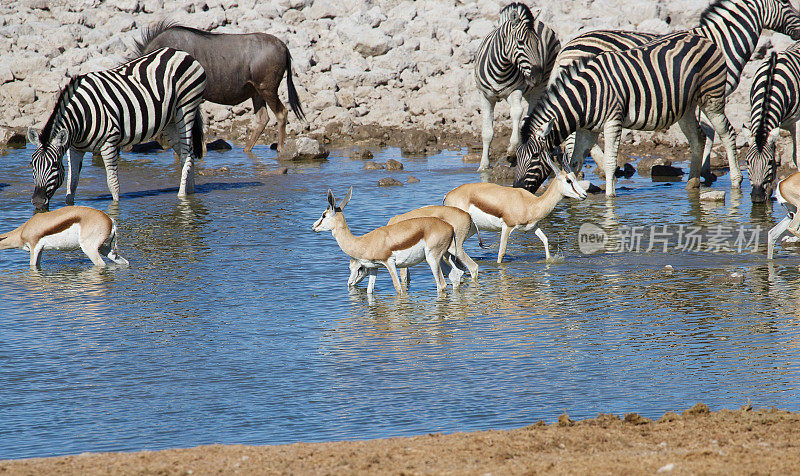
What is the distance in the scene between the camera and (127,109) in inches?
630

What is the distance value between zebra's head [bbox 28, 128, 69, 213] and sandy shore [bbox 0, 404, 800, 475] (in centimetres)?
987

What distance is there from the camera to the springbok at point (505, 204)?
36.1 ft

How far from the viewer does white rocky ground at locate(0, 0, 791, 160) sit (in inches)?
Answer: 926

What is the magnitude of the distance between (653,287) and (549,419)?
3.90m

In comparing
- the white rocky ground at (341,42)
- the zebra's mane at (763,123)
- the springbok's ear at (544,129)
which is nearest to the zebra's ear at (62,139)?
the springbok's ear at (544,129)

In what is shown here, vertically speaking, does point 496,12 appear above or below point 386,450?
above

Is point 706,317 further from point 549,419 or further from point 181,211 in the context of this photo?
point 181,211

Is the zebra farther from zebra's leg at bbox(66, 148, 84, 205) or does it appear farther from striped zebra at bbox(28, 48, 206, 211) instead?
zebra's leg at bbox(66, 148, 84, 205)

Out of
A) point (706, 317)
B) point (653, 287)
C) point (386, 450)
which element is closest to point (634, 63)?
point (653, 287)

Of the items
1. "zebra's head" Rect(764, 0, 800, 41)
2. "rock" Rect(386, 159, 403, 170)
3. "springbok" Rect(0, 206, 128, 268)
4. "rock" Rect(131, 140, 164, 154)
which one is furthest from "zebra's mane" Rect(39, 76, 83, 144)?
"zebra's head" Rect(764, 0, 800, 41)

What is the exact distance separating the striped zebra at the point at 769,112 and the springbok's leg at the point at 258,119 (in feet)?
34.5

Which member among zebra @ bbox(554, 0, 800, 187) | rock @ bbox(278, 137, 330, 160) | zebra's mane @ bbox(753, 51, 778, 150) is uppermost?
zebra @ bbox(554, 0, 800, 187)

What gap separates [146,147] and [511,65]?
8.48m

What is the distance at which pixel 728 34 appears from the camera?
17906 mm
